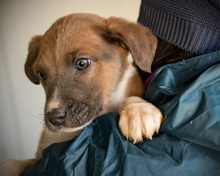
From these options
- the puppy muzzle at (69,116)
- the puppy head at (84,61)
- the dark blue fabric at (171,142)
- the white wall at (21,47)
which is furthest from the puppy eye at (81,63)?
the white wall at (21,47)

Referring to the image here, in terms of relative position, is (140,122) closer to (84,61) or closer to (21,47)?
(84,61)

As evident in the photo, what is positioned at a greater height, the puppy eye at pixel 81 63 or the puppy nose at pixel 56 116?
the puppy eye at pixel 81 63

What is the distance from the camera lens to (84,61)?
1.49 metres

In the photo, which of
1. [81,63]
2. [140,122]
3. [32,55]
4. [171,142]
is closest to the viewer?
[171,142]

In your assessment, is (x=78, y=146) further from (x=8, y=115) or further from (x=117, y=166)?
(x=8, y=115)

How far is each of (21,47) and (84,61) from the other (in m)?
1.85

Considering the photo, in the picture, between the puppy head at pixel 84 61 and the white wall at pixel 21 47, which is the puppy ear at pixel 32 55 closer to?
the puppy head at pixel 84 61

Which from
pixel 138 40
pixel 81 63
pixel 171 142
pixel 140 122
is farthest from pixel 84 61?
pixel 171 142

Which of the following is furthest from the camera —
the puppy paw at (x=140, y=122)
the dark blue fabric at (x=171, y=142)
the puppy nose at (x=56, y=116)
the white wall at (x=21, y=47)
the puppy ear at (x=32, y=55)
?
the white wall at (x=21, y=47)

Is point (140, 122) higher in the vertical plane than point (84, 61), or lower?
lower

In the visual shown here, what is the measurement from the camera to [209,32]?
3.96 ft

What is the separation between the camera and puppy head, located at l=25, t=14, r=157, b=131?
54.0 inches

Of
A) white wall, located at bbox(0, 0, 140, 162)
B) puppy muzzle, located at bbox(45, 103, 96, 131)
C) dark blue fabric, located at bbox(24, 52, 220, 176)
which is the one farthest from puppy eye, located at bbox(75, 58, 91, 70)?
white wall, located at bbox(0, 0, 140, 162)

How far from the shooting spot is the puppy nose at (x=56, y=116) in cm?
130
